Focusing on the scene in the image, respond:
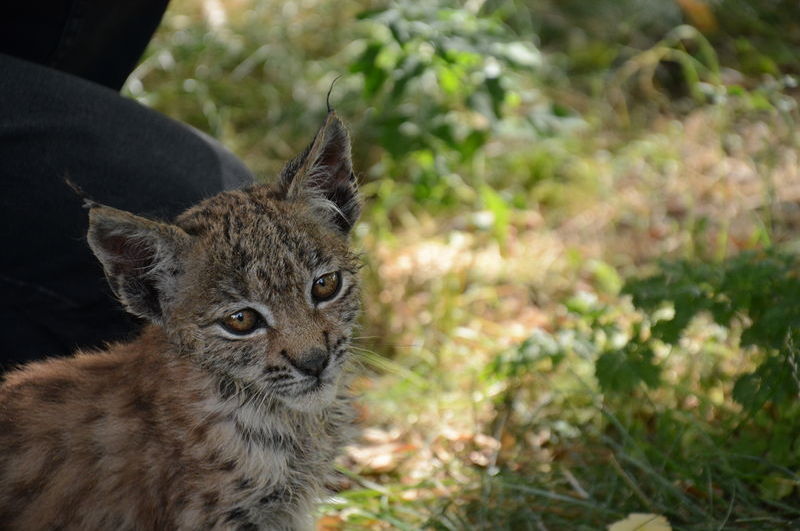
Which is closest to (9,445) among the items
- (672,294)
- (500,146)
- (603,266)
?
(672,294)

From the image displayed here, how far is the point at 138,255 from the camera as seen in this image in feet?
9.81

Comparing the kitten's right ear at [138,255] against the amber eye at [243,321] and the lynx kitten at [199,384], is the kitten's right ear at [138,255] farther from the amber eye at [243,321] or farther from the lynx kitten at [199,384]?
the amber eye at [243,321]

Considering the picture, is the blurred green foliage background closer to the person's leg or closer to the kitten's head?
the kitten's head

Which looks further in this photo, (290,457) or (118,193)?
(118,193)

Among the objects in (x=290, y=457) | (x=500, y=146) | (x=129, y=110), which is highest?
(x=129, y=110)

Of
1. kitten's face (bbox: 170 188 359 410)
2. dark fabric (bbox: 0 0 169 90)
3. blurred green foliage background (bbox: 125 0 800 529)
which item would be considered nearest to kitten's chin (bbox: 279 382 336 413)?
kitten's face (bbox: 170 188 359 410)

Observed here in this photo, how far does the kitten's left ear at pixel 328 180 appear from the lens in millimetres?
Result: 3178

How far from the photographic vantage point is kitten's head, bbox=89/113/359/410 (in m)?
2.96

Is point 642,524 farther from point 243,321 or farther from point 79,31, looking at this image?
point 79,31

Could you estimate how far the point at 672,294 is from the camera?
3.66m

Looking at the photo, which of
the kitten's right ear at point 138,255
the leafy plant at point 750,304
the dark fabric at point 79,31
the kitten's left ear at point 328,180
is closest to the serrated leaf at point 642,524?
the leafy plant at point 750,304

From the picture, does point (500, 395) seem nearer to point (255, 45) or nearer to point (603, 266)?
point (603, 266)

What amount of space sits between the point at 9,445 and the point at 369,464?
1881mm

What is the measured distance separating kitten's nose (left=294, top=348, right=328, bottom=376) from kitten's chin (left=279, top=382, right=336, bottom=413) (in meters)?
0.08
